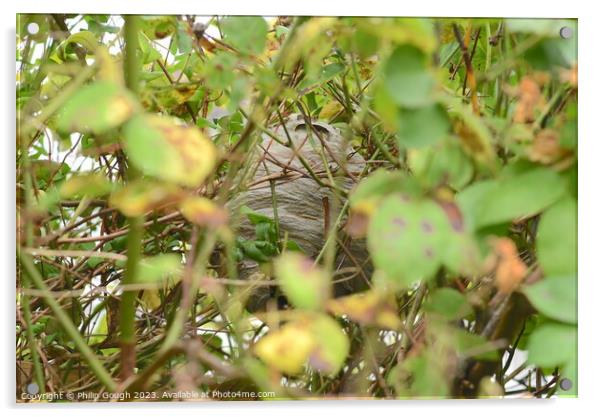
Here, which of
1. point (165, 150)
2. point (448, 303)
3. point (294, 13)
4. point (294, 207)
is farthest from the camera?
point (294, 207)

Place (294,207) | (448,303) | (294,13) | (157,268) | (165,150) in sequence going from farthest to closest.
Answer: (294,207), (294,13), (448,303), (157,268), (165,150)

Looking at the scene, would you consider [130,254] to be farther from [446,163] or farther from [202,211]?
[446,163]

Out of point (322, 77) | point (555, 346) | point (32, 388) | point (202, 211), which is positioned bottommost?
point (32, 388)

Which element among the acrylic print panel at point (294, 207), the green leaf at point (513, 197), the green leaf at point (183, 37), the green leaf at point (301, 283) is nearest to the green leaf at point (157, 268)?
the acrylic print panel at point (294, 207)

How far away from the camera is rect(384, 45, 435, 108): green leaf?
1.69 feet

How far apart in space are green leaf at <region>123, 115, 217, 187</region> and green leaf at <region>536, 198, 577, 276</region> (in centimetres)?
24

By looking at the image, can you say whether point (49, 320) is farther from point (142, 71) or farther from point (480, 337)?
point (480, 337)

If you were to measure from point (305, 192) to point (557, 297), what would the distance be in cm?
61

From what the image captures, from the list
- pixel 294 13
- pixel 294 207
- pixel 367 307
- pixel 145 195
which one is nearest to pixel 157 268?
pixel 145 195

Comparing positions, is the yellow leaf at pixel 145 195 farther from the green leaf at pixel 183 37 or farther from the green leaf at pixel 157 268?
the green leaf at pixel 183 37

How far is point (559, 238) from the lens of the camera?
1.74ft

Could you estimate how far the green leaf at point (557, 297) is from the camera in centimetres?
54

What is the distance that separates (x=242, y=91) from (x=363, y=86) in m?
0.28

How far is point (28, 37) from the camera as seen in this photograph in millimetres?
906
